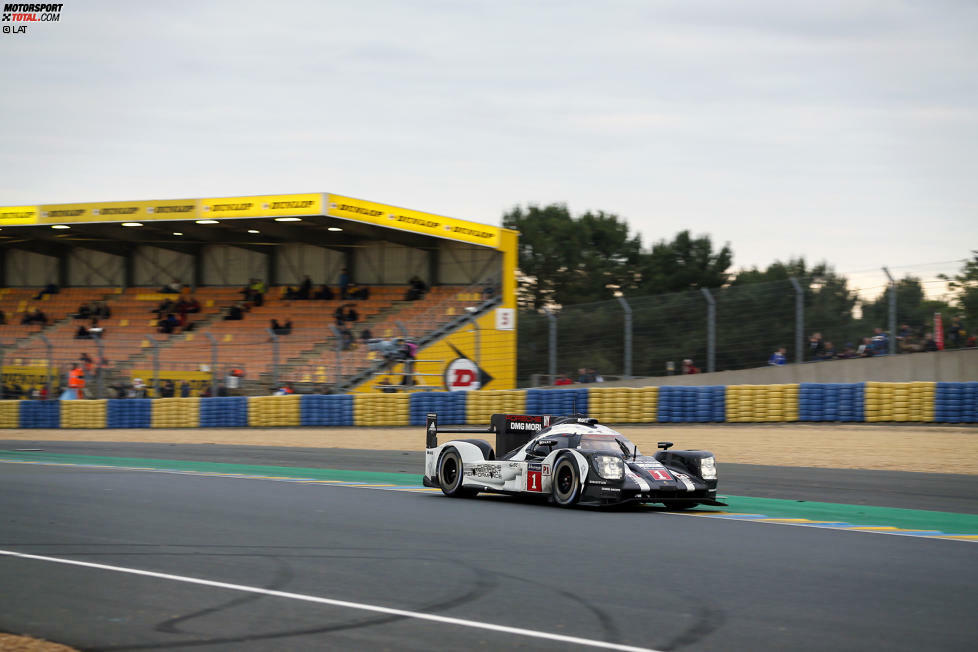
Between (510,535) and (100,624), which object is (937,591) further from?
(100,624)

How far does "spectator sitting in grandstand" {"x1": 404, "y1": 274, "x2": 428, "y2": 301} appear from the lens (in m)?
34.4

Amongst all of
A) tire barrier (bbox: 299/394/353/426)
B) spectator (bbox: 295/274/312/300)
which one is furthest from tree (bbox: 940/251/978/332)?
spectator (bbox: 295/274/312/300)

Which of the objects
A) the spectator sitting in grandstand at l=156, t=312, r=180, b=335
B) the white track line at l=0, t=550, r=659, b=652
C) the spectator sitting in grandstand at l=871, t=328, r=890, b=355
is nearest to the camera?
the white track line at l=0, t=550, r=659, b=652

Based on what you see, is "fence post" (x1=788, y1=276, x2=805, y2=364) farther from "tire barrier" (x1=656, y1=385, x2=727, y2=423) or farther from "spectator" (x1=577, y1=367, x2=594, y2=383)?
"spectator" (x1=577, y1=367, x2=594, y2=383)

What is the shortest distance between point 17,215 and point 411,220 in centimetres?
1613

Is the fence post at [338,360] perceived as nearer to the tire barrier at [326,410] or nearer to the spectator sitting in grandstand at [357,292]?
the tire barrier at [326,410]

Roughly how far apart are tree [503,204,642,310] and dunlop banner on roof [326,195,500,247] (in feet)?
80.9

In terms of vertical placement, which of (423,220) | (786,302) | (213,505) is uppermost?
(423,220)

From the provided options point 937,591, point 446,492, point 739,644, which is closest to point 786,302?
point 446,492

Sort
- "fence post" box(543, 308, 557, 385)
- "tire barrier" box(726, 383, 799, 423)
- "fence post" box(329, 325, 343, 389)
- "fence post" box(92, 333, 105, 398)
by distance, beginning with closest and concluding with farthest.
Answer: "tire barrier" box(726, 383, 799, 423) < "fence post" box(543, 308, 557, 385) < "fence post" box(329, 325, 343, 389) < "fence post" box(92, 333, 105, 398)

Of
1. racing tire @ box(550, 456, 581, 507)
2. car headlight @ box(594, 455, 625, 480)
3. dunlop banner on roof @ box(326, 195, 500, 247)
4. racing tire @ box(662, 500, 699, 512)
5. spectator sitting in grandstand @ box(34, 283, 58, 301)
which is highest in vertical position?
dunlop banner on roof @ box(326, 195, 500, 247)

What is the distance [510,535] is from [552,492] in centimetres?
244

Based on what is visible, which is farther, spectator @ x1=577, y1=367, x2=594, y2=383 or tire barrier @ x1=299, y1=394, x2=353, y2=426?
tire barrier @ x1=299, y1=394, x2=353, y2=426

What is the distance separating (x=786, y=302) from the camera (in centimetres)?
2138
